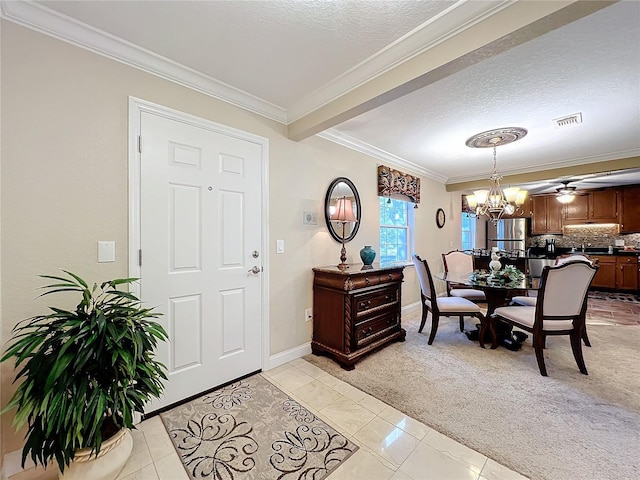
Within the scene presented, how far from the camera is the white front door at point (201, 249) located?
6.17 feet

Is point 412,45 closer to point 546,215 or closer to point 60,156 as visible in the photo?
point 60,156

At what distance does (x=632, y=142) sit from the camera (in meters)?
3.30

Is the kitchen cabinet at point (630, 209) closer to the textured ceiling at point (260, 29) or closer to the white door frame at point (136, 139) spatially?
the textured ceiling at point (260, 29)

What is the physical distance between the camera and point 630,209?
5.81m

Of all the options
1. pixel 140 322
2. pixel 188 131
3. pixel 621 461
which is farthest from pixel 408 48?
pixel 621 461

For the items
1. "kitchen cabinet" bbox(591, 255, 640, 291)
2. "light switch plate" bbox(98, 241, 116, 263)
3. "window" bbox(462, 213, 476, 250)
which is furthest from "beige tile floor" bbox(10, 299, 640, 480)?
"kitchen cabinet" bbox(591, 255, 640, 291)

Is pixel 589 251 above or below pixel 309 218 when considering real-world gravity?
below

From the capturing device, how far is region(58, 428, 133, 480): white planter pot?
48.8 inches

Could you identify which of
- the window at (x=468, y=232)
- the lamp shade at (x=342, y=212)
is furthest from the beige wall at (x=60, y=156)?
the window at (x=468, y=232)

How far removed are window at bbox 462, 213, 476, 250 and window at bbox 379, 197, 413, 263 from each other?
2.52 m

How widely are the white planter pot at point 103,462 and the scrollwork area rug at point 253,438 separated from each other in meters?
0.30

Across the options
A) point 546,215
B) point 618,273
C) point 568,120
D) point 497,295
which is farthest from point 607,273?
point 568,120

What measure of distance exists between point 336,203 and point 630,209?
23.5ft

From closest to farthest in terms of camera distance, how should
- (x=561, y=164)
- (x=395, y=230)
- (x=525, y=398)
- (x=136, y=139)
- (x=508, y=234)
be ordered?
(x=136, y=139), (x=525, y=398), (x=561, y=164), (x=395, y=230), (x=508, y=234)
